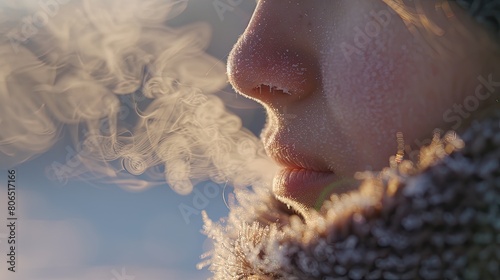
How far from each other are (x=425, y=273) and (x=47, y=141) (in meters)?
1.42

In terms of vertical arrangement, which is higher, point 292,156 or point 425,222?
point 425,222

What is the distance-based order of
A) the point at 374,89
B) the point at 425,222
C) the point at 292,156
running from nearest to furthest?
the point at 425,222 < the point at 374,89 < the point at 292,156

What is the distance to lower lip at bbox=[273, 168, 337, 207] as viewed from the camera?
89 cm

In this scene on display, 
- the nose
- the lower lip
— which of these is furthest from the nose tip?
the lower lip

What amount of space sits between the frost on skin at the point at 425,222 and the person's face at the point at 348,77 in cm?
10

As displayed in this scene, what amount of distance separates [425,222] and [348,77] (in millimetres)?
262

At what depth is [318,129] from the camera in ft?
2.86

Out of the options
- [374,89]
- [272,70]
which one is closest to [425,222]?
[374,89]

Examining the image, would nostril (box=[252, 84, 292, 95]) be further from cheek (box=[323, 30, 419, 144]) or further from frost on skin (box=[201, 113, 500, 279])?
frost on skin (box=[201, 113, 500, 279])

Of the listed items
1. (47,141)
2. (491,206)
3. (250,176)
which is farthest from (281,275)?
(47,141)

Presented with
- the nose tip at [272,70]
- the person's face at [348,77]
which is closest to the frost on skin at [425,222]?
the person's face at [348,77]

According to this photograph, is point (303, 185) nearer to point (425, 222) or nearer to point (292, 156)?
point (292, 156)

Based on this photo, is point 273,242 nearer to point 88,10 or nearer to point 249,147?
point 249,147

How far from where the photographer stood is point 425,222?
649mm
